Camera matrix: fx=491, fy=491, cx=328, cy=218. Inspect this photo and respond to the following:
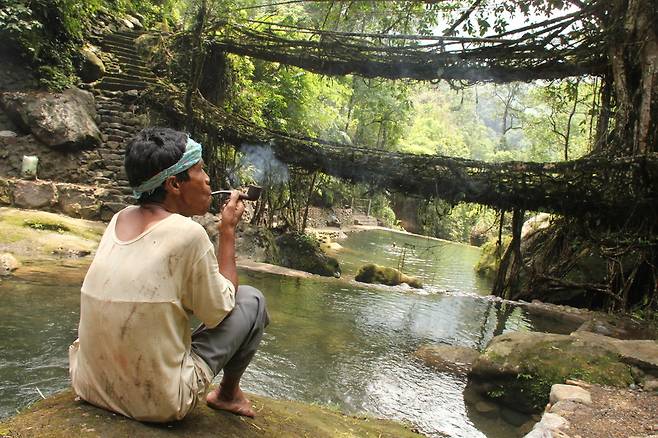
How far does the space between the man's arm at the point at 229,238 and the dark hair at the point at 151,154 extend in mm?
298

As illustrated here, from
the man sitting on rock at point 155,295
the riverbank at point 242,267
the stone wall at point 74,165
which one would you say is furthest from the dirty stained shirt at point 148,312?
the stone wall at point 74,165

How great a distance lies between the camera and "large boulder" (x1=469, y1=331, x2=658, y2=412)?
394 cm

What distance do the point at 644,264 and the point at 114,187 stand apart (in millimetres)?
9338

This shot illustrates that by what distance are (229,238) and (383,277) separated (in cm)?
837

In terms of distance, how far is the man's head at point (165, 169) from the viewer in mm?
1855

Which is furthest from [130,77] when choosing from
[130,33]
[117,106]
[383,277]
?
[383,277]

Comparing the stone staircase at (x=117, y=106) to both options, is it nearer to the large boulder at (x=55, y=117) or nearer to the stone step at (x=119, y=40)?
the stone step at (x=119, y=40)

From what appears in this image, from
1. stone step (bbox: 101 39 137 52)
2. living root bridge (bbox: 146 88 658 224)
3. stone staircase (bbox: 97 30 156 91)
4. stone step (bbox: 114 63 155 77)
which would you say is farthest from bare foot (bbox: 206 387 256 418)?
stone step (bbox: 101 39 137 52)

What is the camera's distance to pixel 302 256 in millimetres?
11133

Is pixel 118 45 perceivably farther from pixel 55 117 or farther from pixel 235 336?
pixel 235 336

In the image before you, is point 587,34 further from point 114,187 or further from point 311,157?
point 114,187

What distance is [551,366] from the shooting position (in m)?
4.13

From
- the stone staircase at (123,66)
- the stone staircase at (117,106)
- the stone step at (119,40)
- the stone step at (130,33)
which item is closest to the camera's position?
the stone staircase at (117,106)

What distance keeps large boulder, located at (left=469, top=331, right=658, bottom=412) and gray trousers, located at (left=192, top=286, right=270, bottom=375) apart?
9.43 feet
